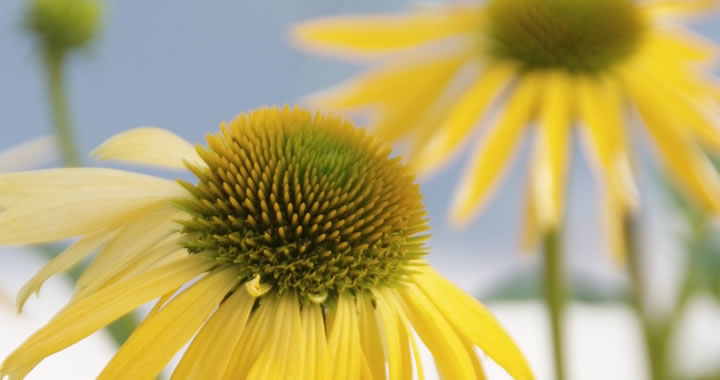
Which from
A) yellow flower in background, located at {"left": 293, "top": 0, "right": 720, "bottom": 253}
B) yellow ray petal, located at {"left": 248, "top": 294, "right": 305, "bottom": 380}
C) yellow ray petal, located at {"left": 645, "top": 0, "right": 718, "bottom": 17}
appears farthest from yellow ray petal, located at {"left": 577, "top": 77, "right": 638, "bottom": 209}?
yellow ray petal, located at {"left": 248, "top": 294, "right": 305, "bottom": 380}

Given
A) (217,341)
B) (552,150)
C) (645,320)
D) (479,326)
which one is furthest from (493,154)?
(217,341)

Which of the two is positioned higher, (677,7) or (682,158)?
(677,7)

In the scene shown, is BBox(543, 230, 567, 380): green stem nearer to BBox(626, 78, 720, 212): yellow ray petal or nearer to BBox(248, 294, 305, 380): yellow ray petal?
BBox(626, 78, 720, 212): yellow ray petal

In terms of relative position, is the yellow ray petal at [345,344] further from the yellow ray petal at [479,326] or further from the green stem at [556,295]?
the green stem at [556,295]

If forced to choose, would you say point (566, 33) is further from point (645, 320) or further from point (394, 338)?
point (394, 338)

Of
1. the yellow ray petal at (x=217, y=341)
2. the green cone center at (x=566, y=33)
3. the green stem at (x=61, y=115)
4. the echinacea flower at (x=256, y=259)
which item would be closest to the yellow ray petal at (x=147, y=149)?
the echinacea flower at (x=256, y=259)
